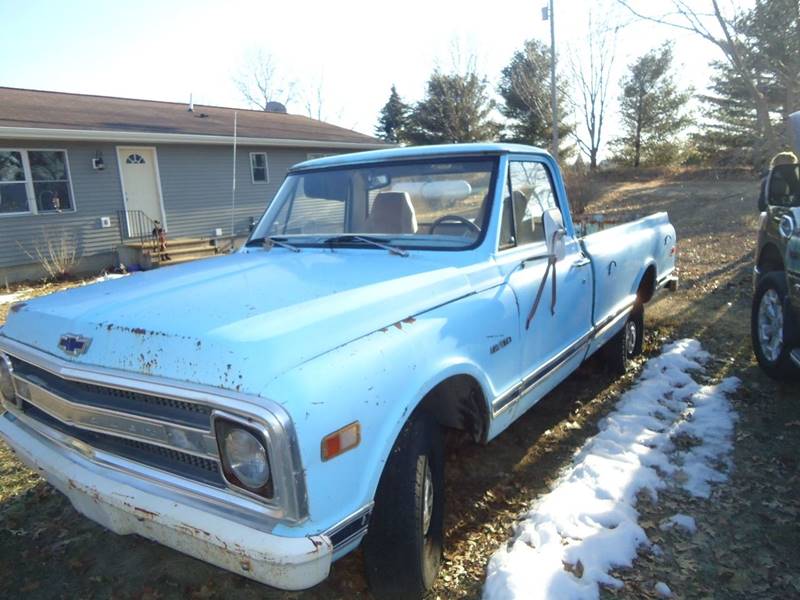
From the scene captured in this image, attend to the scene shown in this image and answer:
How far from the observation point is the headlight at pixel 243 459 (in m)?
1.73

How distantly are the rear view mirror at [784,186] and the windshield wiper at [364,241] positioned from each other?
3.38 metres

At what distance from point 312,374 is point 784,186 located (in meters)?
4.64

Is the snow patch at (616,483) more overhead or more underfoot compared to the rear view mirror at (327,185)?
more underfoot


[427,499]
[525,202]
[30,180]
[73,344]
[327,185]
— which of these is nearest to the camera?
[73,344]

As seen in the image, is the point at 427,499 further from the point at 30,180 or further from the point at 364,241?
Result: the point at 30,180

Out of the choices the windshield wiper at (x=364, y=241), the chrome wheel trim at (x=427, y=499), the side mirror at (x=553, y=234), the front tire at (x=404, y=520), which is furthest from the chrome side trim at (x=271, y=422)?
the side mirror at (x=553, y=234)

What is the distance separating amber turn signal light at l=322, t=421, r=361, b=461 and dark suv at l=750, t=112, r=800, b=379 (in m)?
3.56

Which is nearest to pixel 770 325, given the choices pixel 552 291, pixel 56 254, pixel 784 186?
pixel 784 186

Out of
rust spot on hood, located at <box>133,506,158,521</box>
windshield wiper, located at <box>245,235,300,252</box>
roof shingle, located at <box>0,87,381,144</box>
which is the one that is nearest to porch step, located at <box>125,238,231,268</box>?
roof shingle, located at <box>0,87,381,144</box>

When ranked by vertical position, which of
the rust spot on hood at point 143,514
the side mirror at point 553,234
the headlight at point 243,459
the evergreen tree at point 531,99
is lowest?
the rust spot on hood at point 143,514

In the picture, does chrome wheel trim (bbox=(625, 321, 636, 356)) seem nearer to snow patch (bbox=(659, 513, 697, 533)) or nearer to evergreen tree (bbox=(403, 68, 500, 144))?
snow patch (bbox=(659, 513, 697, 533))

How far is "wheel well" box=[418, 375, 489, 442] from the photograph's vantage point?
257cm

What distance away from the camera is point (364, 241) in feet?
10.7

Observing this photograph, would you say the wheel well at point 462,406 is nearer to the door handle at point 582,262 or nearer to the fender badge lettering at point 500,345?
the fender badge lettering at point 500,345
